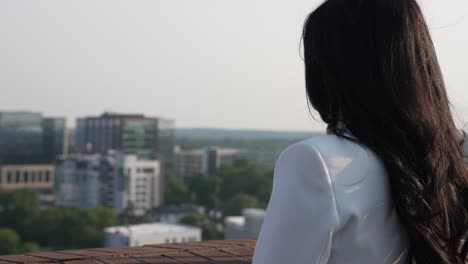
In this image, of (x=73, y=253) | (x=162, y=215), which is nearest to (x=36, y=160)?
(x=162, y=215)

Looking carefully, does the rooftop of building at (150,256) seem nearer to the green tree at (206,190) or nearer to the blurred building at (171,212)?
the blurred building at (171,212)

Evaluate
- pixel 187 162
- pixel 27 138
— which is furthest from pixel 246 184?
pixel 187 162

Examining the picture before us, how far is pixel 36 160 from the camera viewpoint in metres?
63.8

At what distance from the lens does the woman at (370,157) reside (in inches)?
34.9

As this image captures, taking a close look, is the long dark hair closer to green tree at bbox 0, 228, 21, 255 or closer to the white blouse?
the white blouse

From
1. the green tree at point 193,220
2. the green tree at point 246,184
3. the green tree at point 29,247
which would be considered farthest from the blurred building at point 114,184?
the green tree at point 29,247

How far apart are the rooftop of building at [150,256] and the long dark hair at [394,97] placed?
0.85 metres

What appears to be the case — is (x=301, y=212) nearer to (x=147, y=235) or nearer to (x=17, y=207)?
(x=147, y=235)

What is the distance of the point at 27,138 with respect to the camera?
63094 millimetres

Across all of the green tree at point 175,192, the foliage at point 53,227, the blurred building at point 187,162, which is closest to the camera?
the foliage at point 53,227

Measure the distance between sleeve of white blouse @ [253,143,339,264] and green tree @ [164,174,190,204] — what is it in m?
53.4

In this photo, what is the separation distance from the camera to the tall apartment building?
68.7m

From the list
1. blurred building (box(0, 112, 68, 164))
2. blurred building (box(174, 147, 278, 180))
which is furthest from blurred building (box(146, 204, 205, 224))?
blurred building (box(0, 112, 68, 164))

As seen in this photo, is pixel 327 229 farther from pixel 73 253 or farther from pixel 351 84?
pixel 73 253
